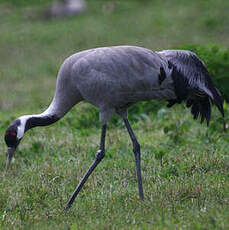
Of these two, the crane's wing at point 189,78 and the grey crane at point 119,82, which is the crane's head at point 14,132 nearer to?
the grey crane at point 119,82

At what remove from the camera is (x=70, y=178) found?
5238 millimetres

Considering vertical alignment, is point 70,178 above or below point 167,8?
above

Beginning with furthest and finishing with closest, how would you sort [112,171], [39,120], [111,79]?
1. [112,171]
2. [39,120]
3. [111,79]

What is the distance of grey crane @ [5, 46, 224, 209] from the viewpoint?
4.46 metres

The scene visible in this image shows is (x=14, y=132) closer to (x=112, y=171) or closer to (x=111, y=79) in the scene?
(x=111, y=79)

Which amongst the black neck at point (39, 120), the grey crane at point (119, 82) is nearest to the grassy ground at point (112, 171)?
the grey crane at point (119, 82)

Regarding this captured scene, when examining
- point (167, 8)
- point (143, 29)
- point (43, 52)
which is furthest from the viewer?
point (167, 8)

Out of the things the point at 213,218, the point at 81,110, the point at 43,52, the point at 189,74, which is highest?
the point at 189,74

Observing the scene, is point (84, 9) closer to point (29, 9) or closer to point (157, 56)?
point (29, 9)

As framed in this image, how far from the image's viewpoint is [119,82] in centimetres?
446

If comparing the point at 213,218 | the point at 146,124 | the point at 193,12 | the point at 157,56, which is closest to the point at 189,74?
the point at 157,56

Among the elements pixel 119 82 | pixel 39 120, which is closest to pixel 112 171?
pixel 39 120

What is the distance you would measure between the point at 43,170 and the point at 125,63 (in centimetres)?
161

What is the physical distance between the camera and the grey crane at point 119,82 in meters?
4.46
